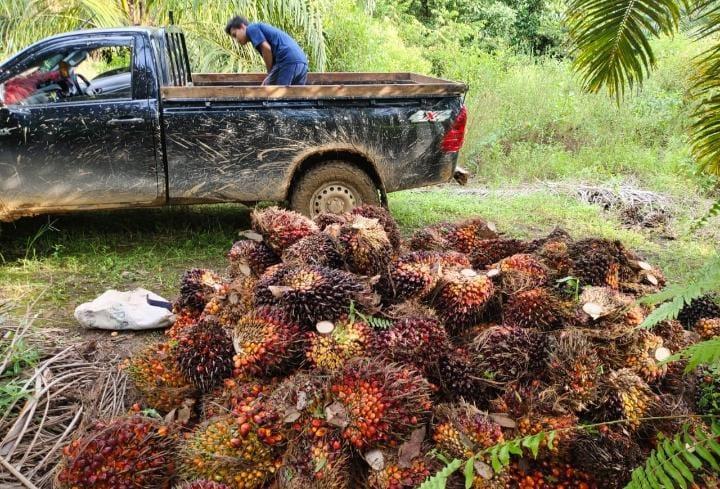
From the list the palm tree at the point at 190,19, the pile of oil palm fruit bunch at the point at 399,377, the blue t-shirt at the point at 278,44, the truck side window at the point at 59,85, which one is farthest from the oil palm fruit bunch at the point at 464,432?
the palm tree at the point at 190,19

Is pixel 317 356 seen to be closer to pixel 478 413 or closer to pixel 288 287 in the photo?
pixel 288 287

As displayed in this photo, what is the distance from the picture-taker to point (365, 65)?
10859 millimetres

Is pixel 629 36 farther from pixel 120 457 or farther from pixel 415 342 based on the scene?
pixel 120 457

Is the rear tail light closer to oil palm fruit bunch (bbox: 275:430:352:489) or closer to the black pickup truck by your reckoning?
the black pickup truck

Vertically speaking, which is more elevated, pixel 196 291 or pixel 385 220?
pixel 385 220

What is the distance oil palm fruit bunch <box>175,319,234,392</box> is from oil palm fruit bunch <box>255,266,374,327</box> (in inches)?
8.5

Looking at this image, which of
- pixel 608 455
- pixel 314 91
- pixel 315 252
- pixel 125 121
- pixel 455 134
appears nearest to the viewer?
pixel 608 455

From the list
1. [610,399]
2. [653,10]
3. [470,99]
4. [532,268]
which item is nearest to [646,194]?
[470,99]

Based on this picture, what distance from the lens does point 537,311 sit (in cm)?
229

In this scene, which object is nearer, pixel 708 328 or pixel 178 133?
pixel 708 328

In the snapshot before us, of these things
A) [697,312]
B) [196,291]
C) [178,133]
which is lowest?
[196,291]

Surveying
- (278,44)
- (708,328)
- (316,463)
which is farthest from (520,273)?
(278,44)

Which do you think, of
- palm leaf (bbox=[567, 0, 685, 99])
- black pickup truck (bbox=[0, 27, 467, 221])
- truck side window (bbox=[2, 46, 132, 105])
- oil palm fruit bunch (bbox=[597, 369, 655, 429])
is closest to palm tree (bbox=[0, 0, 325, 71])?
truck side window (bbox=[2, 46, 132, 105])

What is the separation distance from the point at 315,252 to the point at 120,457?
1148mm
